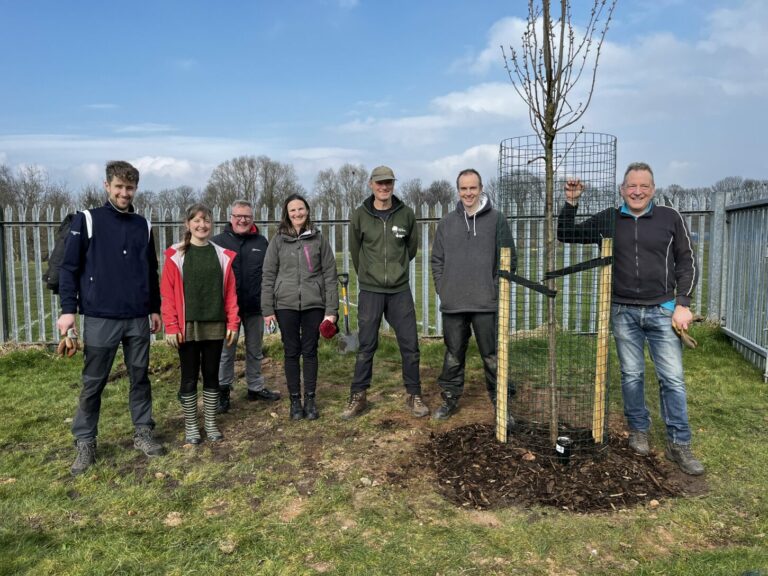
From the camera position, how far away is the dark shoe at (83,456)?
3936 millimetres

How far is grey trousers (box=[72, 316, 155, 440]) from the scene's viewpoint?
397 centimetres

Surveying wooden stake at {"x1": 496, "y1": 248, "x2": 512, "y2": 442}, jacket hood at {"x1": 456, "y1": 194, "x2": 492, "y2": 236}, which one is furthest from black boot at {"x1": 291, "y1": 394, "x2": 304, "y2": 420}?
jacket hood at {"x1": 456, "y1": 194, "x2": 492, "y2": 236}

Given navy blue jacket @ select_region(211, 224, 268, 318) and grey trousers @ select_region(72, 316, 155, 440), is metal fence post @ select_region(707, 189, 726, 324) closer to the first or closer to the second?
navy blue jacket @ select_region(211, 224, 268, 318)

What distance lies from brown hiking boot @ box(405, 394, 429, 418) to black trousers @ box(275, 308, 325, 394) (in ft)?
3.03

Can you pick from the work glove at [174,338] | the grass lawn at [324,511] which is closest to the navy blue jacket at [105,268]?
the work glove at [174,338]

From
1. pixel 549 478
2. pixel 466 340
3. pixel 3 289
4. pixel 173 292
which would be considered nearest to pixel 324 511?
pixel 549 478

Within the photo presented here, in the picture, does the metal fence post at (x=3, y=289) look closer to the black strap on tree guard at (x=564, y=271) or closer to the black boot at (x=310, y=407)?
the black boot at (x=310, y=407)

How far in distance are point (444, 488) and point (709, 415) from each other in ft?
9.14

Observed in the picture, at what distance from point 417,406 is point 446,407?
10.5 inches

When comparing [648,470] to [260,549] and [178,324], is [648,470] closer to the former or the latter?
[260,549]

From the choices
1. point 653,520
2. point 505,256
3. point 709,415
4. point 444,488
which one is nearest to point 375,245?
point 505,256

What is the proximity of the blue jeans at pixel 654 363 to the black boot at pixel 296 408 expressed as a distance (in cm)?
269

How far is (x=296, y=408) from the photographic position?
16.3ft

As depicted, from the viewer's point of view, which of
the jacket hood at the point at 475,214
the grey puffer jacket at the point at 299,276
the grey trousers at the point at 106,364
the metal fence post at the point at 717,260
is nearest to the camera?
the grey trousers at the point at 106,364
